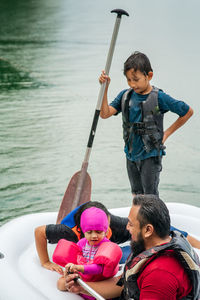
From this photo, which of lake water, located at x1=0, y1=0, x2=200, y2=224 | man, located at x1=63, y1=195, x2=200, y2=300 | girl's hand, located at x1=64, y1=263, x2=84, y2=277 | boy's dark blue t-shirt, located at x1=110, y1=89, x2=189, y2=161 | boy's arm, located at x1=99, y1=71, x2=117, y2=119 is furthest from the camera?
lake water, located at x1=0, y1=0, x2=200, y2=224

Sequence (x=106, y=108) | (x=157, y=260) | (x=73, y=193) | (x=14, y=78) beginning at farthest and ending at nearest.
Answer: (x=14, y=78), (x=73, y=193), (x=106, y=108), (x=157, y=260)

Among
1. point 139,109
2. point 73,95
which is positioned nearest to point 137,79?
point 139,109

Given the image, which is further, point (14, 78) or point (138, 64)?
point (14, 78)

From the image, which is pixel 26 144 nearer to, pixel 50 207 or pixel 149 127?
pixel 50 207

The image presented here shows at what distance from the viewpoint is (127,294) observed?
178 cm

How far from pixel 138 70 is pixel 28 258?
3.37 feet

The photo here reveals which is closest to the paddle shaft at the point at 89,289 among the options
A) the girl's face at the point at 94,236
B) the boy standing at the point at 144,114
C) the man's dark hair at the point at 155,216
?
the girl's face at the point at 94,236

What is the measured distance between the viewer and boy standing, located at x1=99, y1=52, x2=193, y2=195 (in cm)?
233

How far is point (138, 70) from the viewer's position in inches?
90.5

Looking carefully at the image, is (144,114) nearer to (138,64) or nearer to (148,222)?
(138,64)

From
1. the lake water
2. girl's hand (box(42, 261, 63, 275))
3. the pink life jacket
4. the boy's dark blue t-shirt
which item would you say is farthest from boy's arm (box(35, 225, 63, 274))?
the lake water

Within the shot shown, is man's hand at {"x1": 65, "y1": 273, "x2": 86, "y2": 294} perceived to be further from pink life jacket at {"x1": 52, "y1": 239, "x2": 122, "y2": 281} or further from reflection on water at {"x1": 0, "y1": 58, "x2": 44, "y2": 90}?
reflection on water at {"x1": 0, "y1": 58, "x2": 44, "y2": 90}

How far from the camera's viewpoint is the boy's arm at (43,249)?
7.16 ft

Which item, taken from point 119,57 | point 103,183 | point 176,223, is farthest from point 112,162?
point 119,57
